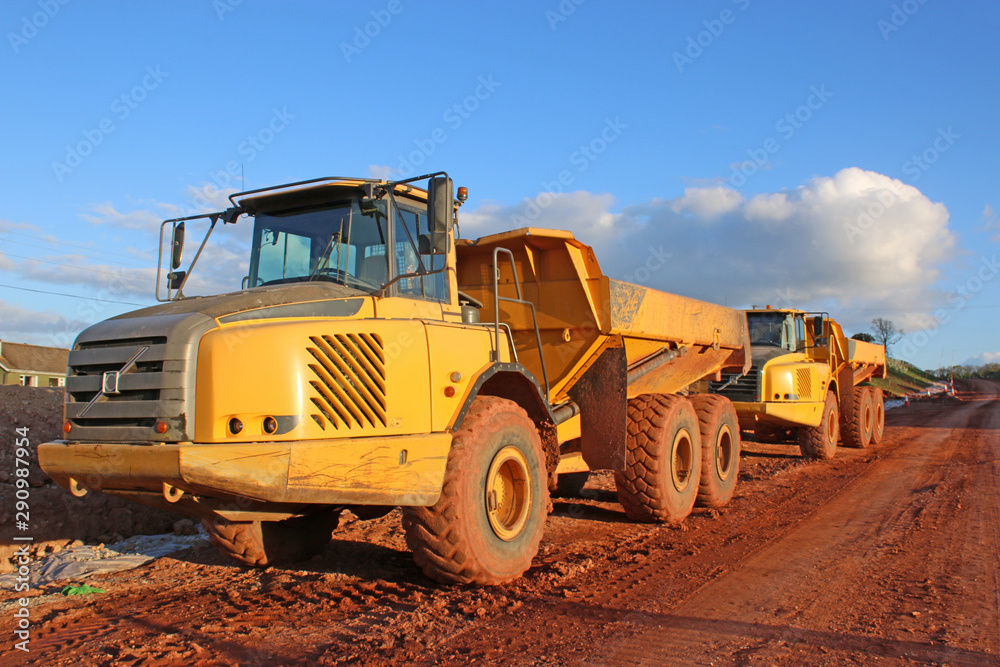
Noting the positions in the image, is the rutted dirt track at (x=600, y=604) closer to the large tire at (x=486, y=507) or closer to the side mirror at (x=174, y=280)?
the large tire at (x=486, y=507)

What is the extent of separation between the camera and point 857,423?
15414mm

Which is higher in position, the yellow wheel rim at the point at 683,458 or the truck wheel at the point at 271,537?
the yellow wheel rim at the point at 683,458

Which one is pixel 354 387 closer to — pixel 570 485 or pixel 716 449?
pixel 570 485

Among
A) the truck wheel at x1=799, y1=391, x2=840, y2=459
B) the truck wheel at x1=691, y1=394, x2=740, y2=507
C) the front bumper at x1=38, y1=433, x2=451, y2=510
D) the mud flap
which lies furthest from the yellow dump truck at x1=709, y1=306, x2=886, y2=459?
the front bumper at x1=38, y1=433, x2=451, y2=510

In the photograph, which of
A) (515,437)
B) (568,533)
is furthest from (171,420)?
(568,533)

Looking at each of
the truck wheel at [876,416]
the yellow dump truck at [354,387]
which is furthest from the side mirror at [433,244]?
the truck wheel at [876,416]

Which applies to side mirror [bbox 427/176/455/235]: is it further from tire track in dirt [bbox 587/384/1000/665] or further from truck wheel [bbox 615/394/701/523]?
truck wheel [bbox 615/394/701/523]

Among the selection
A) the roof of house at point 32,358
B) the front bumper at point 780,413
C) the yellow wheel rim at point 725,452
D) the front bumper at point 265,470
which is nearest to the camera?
the front bumper at point 265,470

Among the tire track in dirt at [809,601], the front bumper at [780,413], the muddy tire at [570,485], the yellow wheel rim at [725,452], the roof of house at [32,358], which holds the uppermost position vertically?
the roof of house at [32,358]

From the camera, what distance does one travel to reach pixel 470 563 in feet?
15.1

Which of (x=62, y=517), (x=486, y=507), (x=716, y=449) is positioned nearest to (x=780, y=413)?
(x=716, y=449)

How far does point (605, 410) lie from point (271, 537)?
3340 mm

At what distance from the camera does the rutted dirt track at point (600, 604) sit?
12.4 feet

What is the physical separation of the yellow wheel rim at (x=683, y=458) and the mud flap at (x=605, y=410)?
3.63 ft
